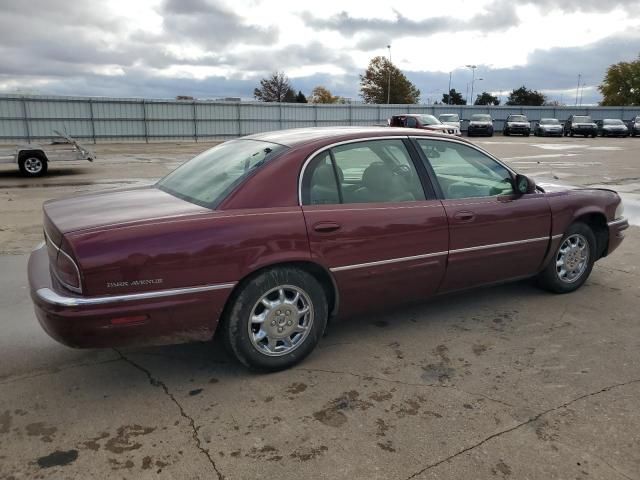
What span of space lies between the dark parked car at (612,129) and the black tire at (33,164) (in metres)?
37.2

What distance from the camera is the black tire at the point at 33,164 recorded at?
538 inches

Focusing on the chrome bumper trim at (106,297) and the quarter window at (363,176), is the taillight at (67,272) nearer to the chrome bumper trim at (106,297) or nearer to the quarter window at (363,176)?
the chrome bumper trim at (106,297)

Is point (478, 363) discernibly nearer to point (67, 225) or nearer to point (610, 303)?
point (610, 303)

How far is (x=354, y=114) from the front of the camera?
122ft

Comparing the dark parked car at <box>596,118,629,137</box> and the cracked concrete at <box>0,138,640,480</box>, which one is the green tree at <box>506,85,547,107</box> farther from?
the cracked concrete at <box>0,138,640,480</box>

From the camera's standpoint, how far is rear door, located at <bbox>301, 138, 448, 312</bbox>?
3.47 m

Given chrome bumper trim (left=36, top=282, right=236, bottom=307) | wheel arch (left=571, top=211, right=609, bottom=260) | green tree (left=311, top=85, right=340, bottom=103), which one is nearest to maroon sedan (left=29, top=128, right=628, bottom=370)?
chrome bumper trim (left=36, top=282, right=236, bottom=307)

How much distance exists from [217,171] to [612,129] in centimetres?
4102

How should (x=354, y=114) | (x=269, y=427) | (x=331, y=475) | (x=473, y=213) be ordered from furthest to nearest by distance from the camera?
(x=354, y=114), (x=473, y=213), (x=269, y=427), (x=331, y=475)

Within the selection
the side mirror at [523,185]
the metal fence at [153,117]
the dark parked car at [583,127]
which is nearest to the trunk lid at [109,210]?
the side mirror at [523,185]

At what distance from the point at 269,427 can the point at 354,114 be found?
35775 millimetres

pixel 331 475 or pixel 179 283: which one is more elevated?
pixel 179 283

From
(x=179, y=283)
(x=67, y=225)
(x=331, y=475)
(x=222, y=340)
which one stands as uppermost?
(x=67, y=225)

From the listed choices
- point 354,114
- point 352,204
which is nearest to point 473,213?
point 352,204
